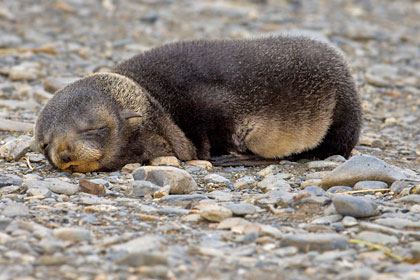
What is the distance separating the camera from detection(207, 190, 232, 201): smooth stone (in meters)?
5.90

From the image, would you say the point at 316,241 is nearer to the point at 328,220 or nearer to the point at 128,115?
the point at 328,220

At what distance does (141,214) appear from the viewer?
17.2ft

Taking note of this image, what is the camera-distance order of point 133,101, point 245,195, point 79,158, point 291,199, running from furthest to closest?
point 133,101 → point 79,158 → point 245,195 → point 291,199

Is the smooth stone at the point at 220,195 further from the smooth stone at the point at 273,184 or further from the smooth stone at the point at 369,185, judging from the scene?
the smooth stone at the point at 369,185

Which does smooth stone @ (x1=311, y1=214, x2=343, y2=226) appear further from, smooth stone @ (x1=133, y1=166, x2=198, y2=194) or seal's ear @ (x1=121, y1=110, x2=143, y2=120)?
seal's ear @ (x1=121, y1=110, x2=143, y2=120)

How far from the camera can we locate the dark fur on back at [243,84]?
290 inches

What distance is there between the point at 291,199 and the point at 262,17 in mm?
11015

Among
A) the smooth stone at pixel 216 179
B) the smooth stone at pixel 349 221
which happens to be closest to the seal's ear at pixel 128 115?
the smooth stone at pixel 216 179

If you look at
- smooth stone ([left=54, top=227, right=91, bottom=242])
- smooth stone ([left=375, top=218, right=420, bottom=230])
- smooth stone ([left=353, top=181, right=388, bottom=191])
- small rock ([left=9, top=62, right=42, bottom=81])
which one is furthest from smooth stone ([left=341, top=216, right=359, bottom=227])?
small rock ([left=9, top=62, right=42, bottom=81])

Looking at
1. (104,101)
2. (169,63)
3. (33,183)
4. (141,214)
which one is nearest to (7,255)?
(141,214)

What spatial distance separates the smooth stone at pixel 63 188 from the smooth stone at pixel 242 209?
1.41 metres

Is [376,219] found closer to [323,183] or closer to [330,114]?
[323,183]

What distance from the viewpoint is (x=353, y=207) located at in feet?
17.0

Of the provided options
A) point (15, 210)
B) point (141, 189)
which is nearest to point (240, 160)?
point (141, 189)
